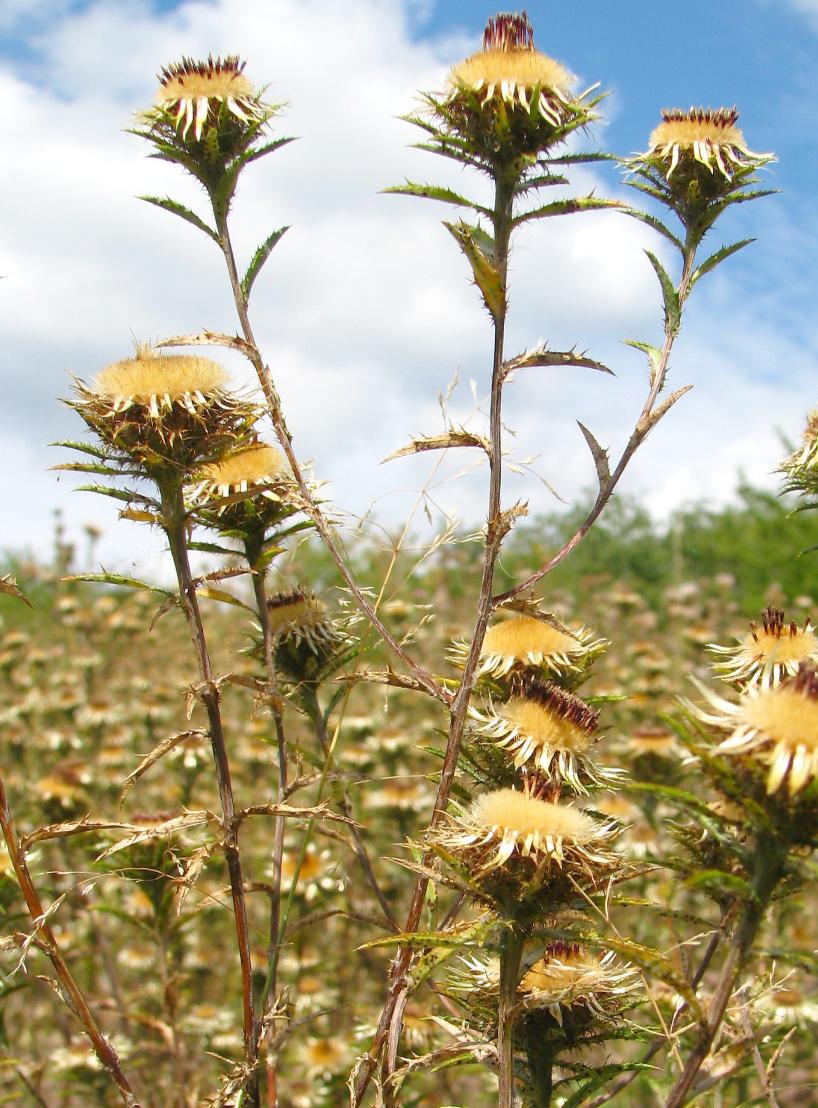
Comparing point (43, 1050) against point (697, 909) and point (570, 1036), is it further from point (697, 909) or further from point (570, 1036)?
point (570, 1036)

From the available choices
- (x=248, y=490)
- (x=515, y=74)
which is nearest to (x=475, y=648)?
(x=248, y=490)

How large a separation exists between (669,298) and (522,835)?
3.98ft

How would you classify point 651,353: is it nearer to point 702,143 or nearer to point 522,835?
point 702,143

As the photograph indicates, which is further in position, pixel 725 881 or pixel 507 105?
pixel 507 105

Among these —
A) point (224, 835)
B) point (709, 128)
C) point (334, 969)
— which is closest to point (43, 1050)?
point (334, 969)

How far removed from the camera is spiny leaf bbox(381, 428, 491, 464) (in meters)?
1.83

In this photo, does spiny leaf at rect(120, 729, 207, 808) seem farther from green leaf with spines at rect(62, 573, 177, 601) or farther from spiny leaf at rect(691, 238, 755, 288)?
spiny leaf at rect(691, 238, 755, 288)

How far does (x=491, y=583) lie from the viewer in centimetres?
181

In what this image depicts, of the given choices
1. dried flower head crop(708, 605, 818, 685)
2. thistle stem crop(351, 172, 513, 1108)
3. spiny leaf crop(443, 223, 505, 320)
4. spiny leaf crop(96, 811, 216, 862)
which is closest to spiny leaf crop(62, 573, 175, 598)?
spiny leaf crop(96, 811, 216, 862)

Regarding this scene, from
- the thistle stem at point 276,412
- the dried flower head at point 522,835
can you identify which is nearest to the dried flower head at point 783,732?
the dried flower head at point 522,835

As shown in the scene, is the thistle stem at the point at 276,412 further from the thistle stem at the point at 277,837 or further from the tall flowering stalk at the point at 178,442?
the thistle stem at the point at 277,837

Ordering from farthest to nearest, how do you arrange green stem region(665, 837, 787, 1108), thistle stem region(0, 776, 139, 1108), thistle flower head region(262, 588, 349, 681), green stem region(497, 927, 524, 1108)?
1. thistle flower head region(262, 588, 349, 681)
2. thistle stem region(0, 776, 139, 1108)
3. green stem region(497, 927, 524, 1108)
4. green stem region(665, 837, 787, 1108)

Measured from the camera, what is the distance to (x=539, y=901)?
1659 mm

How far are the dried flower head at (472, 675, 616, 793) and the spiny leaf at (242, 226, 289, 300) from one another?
1.03 m
